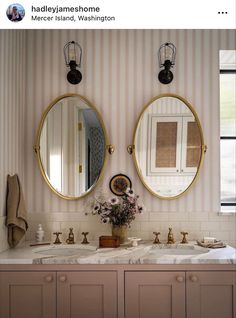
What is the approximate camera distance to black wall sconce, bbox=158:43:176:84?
12.3 ft

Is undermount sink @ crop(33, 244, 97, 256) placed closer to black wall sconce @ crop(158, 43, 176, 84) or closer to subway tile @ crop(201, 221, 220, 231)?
subway tile @ crop(201, 221, 220, 231)

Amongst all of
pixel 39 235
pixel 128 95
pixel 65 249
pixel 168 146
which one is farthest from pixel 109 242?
pixel 128 95

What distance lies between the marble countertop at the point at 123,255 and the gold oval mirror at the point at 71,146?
0.51 m

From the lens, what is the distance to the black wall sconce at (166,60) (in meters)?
3.76

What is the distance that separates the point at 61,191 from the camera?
3783 millimetres

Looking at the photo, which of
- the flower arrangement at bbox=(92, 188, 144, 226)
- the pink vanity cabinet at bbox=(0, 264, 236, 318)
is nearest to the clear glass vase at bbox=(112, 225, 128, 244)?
the flower arrangement at bbox=(92, 188, 144, 226)

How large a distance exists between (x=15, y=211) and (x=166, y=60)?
1707mm

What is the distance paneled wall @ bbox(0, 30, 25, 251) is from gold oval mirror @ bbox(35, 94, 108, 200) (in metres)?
0.20

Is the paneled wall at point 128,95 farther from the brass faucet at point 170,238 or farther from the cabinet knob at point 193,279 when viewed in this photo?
the cabinet knob at point 193,279

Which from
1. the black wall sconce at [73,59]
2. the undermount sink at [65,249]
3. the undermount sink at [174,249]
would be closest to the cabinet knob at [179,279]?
the undermount sink at [174,249]

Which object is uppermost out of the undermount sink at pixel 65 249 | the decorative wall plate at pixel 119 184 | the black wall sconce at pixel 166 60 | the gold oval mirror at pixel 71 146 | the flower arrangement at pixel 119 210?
the black wall sconce at pixel 166 60

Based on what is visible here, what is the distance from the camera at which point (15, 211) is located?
11.1 feet

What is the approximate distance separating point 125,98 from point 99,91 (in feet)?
0.74
